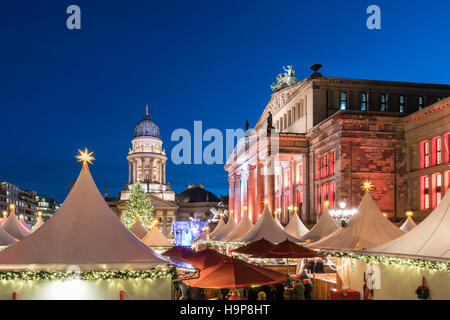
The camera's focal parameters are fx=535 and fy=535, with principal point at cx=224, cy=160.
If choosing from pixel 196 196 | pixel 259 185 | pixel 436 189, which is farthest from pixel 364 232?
pixel 196 196

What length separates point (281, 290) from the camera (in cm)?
1855

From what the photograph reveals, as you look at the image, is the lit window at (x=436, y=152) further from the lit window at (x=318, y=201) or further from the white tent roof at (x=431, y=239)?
the white tent roof at (x=431, y=239)

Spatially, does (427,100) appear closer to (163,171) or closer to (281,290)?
(281,290)

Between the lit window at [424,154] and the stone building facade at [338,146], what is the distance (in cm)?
63

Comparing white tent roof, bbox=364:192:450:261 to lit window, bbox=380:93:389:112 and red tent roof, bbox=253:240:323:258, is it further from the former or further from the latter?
lit window, bbox=380:93:389:112

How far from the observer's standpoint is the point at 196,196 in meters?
171

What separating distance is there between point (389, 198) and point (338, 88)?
1511 centimetres

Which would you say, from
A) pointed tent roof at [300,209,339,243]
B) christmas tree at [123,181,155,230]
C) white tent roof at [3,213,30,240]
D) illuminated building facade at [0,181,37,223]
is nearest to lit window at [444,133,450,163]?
pointed tent roof at [300,209,339,243]

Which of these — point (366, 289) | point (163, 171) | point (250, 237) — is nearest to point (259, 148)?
point (250, 237)

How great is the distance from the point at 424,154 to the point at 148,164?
123m

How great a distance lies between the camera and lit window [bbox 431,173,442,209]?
1564 inches

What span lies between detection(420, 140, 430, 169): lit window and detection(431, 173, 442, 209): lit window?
1746mm
